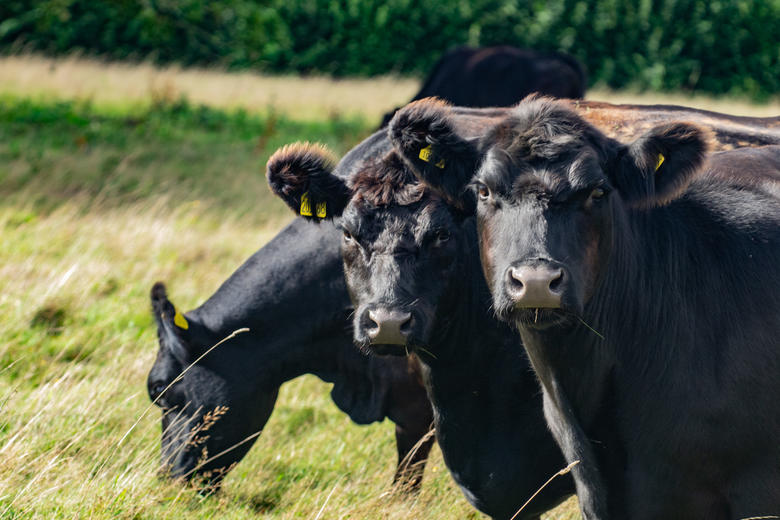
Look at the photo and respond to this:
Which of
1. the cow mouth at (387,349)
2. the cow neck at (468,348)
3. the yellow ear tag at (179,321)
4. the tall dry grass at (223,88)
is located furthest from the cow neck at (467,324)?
the tall dry grass at (223,88)

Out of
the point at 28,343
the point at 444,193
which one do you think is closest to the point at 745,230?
the point at 444,193

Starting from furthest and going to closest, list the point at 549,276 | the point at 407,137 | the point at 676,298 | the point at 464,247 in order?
the point at 464,247
the point at 407,137
the point at 676,298
the point at 549,276

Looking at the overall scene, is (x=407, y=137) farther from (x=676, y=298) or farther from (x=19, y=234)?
(x=19, y=234)

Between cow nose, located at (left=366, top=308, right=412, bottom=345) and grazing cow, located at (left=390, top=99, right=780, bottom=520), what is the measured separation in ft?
1.61

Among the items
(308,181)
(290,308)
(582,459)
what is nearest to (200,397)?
(290,308)

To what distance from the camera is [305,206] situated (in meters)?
4.68

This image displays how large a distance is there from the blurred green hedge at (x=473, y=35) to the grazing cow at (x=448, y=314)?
56.0 feet

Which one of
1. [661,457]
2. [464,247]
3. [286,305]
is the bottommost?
[286,305]

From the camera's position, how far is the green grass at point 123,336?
4680 millimetres

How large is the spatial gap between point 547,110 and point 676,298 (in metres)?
0.88

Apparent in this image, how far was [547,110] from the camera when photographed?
3656 millimetres

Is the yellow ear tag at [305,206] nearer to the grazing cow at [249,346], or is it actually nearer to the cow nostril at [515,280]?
the grazing cow at [249,346]

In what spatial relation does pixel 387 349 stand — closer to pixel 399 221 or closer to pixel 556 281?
pixel 399 221

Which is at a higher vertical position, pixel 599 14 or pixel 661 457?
pixel 661 457
